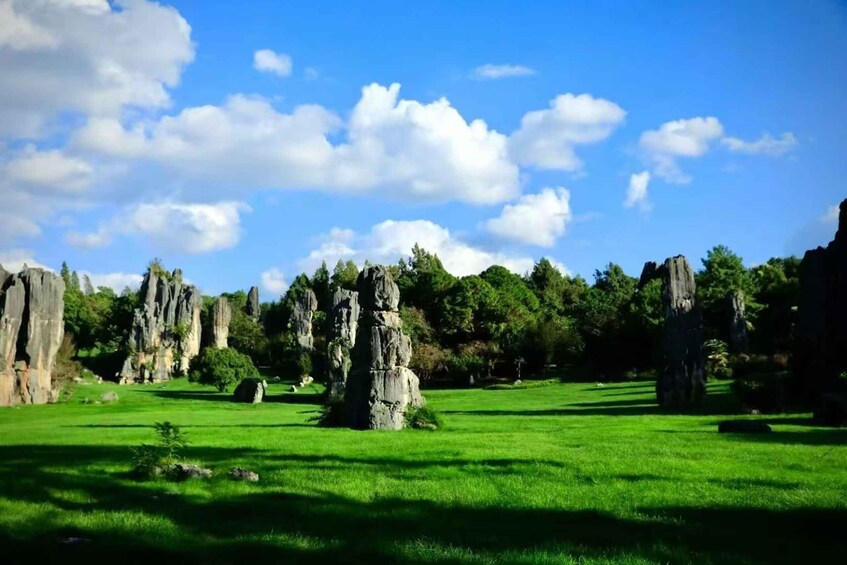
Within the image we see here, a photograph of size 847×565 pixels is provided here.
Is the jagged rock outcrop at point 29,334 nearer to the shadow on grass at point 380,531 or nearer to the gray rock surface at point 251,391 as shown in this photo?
the gray rock surface at point 251,391

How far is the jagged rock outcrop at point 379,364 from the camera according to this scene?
2278 cm

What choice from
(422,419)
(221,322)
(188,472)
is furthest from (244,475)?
(221,322)

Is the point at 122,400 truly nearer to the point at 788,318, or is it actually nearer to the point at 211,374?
the point at 211,374

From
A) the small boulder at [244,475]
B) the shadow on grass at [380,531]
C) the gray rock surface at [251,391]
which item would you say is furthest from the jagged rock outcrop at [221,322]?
the shadow on grass at [380,531]

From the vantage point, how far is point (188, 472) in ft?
38.5

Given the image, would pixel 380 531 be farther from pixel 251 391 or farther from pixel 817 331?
pixel 251 391

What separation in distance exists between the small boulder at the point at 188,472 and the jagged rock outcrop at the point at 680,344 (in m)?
24.1

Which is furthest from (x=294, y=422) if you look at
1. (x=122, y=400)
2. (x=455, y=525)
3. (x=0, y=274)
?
(x=0, y=274)

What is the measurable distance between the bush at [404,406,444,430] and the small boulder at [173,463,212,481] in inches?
449

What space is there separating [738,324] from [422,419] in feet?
134

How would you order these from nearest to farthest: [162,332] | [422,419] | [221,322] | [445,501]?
[445,501]
[422,419]
[162,332]
[221,322]

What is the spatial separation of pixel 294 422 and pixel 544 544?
19.8 meters

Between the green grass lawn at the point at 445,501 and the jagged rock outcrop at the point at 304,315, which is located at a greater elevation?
the jagged rock outcrop at the point at 304,315

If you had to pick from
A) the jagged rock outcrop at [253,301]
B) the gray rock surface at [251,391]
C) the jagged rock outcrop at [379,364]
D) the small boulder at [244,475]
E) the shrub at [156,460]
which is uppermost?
the jagged rock outcrop at [253,301]
